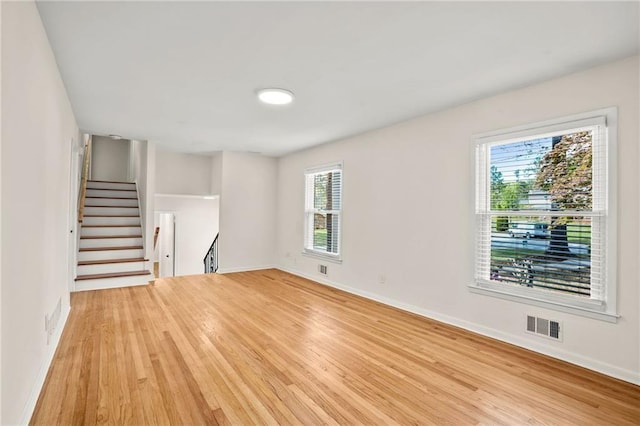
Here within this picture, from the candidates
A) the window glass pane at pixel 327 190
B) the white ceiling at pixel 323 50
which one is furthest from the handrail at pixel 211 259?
the white ceiling at pixel 323 50

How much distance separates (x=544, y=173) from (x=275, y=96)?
2.69 meters

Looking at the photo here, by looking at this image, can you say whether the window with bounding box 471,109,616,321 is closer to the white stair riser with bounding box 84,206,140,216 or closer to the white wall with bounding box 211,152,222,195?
the white wall with bounding box 211,152,222,195

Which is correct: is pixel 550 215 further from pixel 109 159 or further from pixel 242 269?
pixel 109 159

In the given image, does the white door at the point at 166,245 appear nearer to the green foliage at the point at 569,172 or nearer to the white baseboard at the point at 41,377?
the white baseboard at the point at 41,377

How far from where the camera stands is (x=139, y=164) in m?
6.65

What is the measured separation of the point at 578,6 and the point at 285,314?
148 inches

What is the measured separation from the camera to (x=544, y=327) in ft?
9.44

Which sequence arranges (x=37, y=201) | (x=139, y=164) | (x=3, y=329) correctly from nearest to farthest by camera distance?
(x=3, y=329) < (x=37, y=201) < (x=139, y=164)

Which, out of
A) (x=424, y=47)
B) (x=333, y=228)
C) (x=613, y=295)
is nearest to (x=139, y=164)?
(x=333, y=228)

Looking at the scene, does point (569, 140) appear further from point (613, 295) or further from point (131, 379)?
point (131, 379)

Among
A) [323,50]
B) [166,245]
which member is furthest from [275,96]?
[166,245]

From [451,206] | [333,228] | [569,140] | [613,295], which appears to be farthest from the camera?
[333,228]

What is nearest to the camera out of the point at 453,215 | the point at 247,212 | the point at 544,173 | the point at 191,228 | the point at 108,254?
the point at 544,173

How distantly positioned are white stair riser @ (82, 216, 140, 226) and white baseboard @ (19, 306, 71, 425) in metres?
3.08
